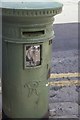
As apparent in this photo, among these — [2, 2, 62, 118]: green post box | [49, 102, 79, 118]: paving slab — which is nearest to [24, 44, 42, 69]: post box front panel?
[2, 2, 62, 118]: green post box

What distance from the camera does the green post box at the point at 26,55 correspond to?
10.3ft

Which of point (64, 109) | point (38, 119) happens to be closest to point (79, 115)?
point (64, 109)

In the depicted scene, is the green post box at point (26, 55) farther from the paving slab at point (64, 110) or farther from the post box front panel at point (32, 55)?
the paving slab at point (64, 110)

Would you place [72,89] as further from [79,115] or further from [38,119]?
[38,119]

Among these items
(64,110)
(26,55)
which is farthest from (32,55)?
→ (64,110)

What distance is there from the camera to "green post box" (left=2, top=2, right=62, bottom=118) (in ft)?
10.3

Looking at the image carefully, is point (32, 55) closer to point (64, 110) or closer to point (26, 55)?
point (26, 55)

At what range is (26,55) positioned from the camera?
129 inches

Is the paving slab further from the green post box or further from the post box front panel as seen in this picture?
the post box front panel

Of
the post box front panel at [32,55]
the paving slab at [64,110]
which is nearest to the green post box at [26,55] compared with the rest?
the post box front panel at [32,55]

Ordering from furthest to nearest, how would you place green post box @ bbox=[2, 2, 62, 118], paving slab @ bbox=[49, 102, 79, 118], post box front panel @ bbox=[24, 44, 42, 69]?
paving slab @ bbox=[49, 102, 79, 118]
post box front panel @ bbox=[24, 44, 42, 69]
green post box @ bbox=[2, 2, 62, 118]

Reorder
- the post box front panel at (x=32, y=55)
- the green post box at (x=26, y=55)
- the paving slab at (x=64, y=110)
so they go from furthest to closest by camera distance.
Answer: the paving slab at (x=64, y=110) → the post box front panel at (x=32, y=55) → the green post box at (x=26, y=55)

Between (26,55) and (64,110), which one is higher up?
(26,55)

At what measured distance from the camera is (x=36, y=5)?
3.26m
